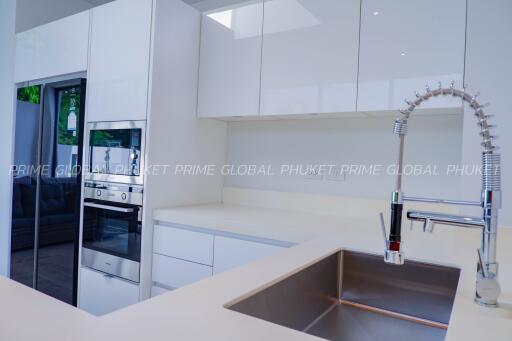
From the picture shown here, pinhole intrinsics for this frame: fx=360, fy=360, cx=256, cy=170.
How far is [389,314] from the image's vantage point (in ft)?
3.78

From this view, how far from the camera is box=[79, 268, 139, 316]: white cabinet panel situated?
7.13 feet

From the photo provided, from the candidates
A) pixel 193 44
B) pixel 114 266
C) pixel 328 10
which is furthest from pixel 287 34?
pixel 114 266

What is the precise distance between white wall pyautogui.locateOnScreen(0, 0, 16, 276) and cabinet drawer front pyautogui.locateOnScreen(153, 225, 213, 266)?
5.39 ft

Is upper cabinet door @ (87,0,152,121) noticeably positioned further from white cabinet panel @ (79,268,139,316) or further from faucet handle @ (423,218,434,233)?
faucet handle @ (423,218,434,233)

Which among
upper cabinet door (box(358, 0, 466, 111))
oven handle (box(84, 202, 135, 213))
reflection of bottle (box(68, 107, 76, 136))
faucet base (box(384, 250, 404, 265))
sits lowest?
oven handle (box(84, 202, 135, 213))

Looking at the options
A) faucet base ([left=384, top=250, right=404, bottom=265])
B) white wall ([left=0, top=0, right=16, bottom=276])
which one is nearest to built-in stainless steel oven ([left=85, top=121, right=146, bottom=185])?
white wall ([left=0, top=0, right=16, bottom=276])

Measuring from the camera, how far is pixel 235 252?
1.85m

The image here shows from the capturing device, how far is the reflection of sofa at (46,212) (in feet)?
8.14

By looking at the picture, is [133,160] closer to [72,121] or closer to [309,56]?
[72,121]

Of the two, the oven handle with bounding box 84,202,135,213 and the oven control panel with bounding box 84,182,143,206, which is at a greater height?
the oven control panel with bounding box 84,182,143,206

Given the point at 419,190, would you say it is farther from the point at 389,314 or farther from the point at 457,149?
the point at 389,314

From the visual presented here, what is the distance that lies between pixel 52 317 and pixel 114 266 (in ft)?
5.77

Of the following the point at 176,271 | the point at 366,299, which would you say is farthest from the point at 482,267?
the point at 176,271

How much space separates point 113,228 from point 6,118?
1.62 metres
